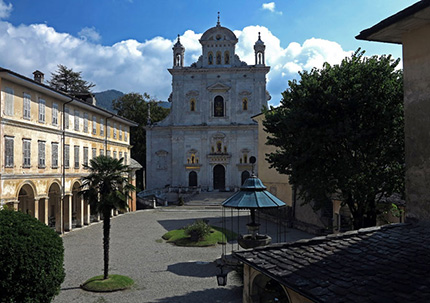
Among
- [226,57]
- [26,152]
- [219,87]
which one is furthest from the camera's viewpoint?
[226,57]

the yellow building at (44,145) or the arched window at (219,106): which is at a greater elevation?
the arched window at (219,106)

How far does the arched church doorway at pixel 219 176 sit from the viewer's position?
5588 centimetres

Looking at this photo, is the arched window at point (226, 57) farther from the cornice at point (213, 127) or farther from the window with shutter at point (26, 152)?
the window with shutter at point (26, 152)

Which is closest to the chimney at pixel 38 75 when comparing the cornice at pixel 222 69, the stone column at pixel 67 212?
the stone column at pixel 67 212

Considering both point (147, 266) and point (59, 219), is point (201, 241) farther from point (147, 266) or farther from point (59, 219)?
point (59, 219)

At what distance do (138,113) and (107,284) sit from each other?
49.5 metres

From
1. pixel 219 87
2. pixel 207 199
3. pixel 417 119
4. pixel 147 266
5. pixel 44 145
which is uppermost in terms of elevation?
pixel 219 87

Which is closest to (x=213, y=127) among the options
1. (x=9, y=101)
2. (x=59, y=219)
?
(x=59, y=219)

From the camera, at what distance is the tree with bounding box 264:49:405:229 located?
45.8 ft

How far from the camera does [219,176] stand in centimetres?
5603

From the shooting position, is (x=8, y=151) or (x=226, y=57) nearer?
(x=8, y=151)

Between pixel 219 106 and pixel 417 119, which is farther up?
pixel 219 106

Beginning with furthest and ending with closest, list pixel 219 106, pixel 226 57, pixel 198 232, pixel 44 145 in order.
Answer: pixel 219 106, pixel 226 57, pixel 44 145, pixel 198 232

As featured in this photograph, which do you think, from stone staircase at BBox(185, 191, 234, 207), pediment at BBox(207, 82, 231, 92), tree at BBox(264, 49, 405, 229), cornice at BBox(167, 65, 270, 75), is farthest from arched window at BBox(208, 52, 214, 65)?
tree at BBox(264, 49, 405, 229)
